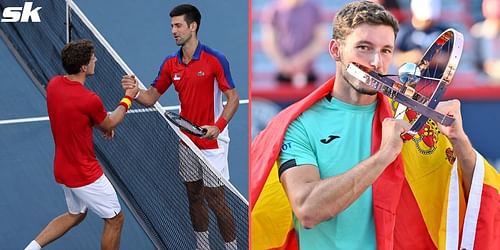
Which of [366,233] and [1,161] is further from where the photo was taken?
[1,161]

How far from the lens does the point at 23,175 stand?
3807 millimetres

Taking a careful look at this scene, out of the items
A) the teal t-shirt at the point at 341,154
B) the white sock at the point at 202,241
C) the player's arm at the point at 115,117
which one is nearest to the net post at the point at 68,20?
the player's arm at the point at 115,117

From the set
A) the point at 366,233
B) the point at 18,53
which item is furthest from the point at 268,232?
the point at 18,53

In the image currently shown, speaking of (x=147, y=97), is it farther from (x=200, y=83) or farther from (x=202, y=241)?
(x=202, y=241)

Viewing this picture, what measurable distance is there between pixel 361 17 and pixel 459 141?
23cm

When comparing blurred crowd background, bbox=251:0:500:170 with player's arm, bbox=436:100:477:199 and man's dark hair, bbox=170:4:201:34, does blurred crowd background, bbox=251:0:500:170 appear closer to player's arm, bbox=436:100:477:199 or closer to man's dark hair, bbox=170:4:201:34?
player's arm, bbox=436:100:477:199

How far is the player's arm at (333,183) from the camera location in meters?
1.25

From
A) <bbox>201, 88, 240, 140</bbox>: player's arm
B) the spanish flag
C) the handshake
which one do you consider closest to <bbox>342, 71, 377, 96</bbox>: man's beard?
the spanish flag

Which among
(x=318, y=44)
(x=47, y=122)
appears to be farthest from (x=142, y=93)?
(x=318, y=44)

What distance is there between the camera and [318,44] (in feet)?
4.79

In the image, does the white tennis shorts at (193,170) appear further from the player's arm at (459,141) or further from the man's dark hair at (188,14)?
the player's arm at (459,141)

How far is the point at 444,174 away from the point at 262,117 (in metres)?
0.31

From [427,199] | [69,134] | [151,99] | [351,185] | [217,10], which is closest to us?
[351,185]

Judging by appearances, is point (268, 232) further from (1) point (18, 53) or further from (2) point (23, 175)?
(2) point (23, 175)
